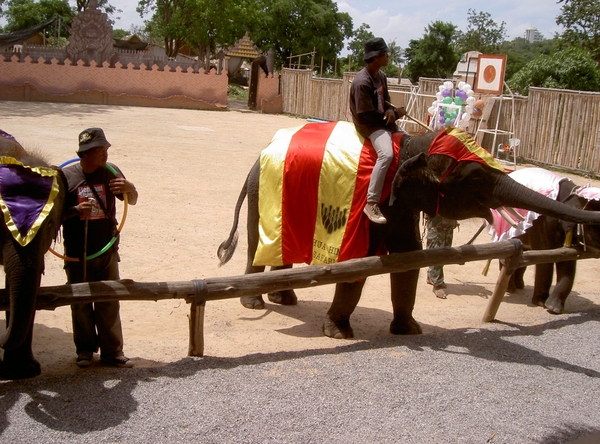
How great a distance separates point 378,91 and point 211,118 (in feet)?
61.3

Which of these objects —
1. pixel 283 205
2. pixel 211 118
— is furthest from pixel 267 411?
pixel 211 118

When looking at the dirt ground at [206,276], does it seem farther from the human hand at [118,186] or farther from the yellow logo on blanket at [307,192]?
the human hand at [118,186]

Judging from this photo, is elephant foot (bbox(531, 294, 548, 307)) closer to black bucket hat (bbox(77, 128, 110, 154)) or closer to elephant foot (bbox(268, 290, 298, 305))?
elephant foot (bbox(268, 290, 298, 305))

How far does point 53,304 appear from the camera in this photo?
164 inches

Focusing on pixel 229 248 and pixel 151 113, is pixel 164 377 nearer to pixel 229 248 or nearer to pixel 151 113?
pixel 229 248

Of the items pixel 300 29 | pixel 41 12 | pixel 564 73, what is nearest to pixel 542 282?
pixel 564 73

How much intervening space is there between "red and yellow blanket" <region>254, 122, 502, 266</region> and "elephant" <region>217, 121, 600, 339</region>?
0.5 inches

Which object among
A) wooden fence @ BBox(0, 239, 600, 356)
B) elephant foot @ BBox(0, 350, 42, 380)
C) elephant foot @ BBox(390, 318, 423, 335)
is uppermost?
wooden fence @ BBox(0, 239, 600, 356)

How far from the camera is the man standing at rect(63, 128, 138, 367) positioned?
445cm

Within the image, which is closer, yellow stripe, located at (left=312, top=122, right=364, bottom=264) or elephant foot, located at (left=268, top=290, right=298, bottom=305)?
yellow stripe, located at (left=312, top=122, right=364, bottom=264)

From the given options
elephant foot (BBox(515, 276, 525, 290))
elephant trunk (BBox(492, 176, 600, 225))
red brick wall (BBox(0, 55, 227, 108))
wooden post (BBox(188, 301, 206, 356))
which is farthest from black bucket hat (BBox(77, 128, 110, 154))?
red brick wall (BBox(0, 55, 227, 108))

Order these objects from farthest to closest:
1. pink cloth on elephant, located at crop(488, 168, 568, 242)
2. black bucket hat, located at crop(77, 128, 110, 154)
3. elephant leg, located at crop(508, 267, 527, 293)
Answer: elephant leg, located at crop(508, 267, 527, 293) < pink cloth on elephant, located at crop(488, 168, 568, 242) < black bucket hat, located at crop(77, 128, 110, 154)

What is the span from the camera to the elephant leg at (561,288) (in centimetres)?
694

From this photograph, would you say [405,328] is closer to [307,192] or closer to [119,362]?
[307,192]
